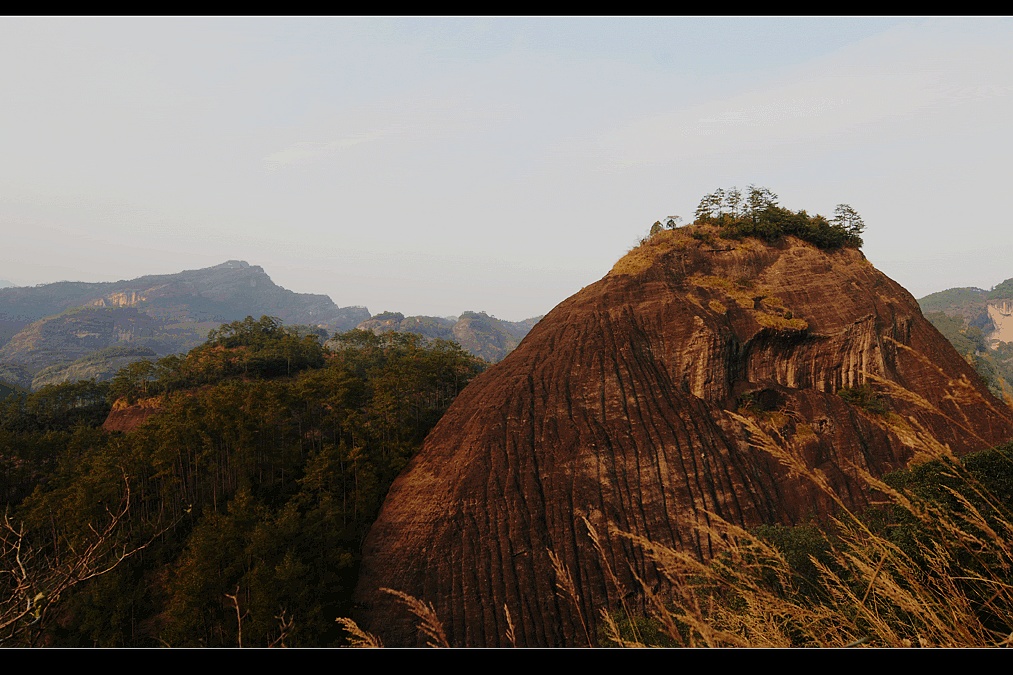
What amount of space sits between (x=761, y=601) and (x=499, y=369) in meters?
24.6

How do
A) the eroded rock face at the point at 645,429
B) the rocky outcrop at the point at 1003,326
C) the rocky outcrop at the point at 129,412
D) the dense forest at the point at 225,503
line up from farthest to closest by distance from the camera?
1. the rocky outcrop at the point at 1003,326
2. the rocky outcrop at the point at 129,412
3. the eroded rock face at the point at 645,429
4. the dense forest at the point at 225,503

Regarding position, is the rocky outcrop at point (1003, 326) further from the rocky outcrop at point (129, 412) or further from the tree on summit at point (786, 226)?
the rocky outcrop at point (129, 412)

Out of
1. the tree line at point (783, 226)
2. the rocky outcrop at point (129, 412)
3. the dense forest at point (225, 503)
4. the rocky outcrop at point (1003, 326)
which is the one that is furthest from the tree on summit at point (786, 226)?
the rocky outcrop at point (1003, 326)

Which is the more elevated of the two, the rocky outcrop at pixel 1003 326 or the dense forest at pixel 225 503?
the rocky outcrop at pixel 1003 326

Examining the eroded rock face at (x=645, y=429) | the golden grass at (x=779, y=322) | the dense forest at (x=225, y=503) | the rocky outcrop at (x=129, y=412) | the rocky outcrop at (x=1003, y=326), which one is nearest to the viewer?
the dense forest at (x=225, y=503)

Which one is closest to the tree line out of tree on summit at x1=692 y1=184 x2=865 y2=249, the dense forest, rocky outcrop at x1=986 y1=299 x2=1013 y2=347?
tree on summit at x1=692 y1=184 x2=865 y2=249

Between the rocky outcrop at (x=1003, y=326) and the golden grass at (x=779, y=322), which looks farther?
the rocky outcrop at (x=1003, y=326)

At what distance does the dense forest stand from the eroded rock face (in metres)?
2.40

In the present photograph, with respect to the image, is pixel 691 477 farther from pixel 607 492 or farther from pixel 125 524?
pixel 125 524

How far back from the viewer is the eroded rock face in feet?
63.2

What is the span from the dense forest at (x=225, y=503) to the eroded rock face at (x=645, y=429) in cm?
240

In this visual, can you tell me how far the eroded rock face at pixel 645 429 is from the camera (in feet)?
63.2

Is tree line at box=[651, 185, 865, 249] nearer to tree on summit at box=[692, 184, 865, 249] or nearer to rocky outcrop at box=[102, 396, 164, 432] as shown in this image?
tree on summit at box=[692, 184, 865, 249]

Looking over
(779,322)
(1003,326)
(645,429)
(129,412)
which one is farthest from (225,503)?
(1003,326)
